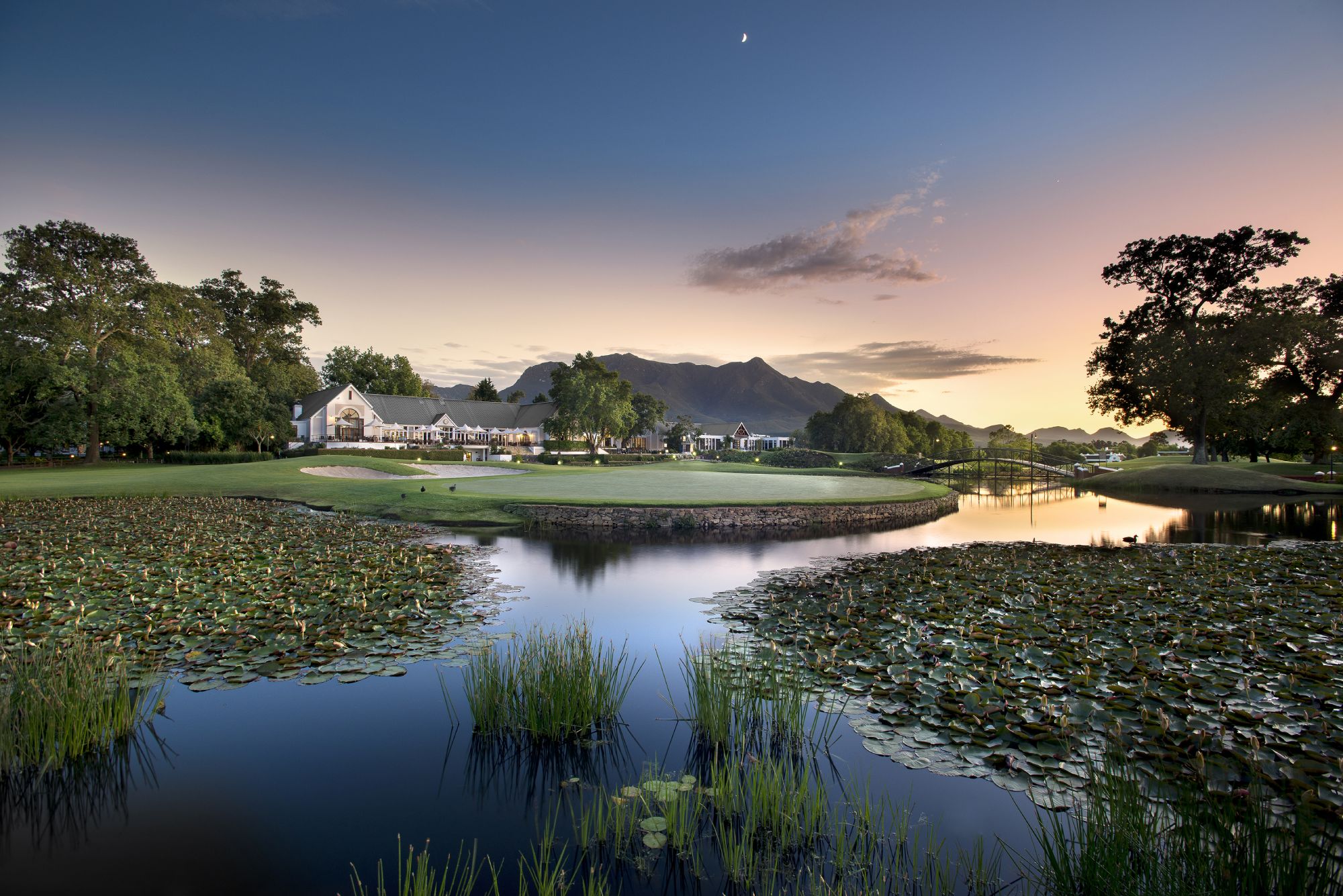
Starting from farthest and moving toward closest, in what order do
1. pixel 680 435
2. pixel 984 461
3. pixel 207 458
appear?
pixel 680 435
pixel 984 461
pixel 207 458

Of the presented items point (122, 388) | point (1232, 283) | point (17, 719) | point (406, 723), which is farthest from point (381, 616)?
point (1232, 283)

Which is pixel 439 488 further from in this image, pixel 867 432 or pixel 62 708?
pixel 867 432

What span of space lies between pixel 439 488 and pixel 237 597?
16.8 metres

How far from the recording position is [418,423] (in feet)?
217

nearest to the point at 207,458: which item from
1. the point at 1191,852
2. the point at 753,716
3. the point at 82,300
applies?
the point at 82,300

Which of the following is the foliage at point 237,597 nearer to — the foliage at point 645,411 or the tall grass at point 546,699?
the tall grass at point 546,699

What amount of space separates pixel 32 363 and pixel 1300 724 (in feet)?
178

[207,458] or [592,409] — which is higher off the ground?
[592,409]

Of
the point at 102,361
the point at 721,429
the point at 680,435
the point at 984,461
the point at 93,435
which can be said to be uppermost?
the point at 102,361

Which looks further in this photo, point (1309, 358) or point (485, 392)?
point (485, 392)

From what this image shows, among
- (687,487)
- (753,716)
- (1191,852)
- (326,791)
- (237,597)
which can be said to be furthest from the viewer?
(687,487)

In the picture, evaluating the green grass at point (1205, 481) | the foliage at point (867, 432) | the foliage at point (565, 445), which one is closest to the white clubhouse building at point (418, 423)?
the foliage at point (565, 445)

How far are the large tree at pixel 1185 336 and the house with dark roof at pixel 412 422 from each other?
5109cm

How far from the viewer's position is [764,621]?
29.3ft
